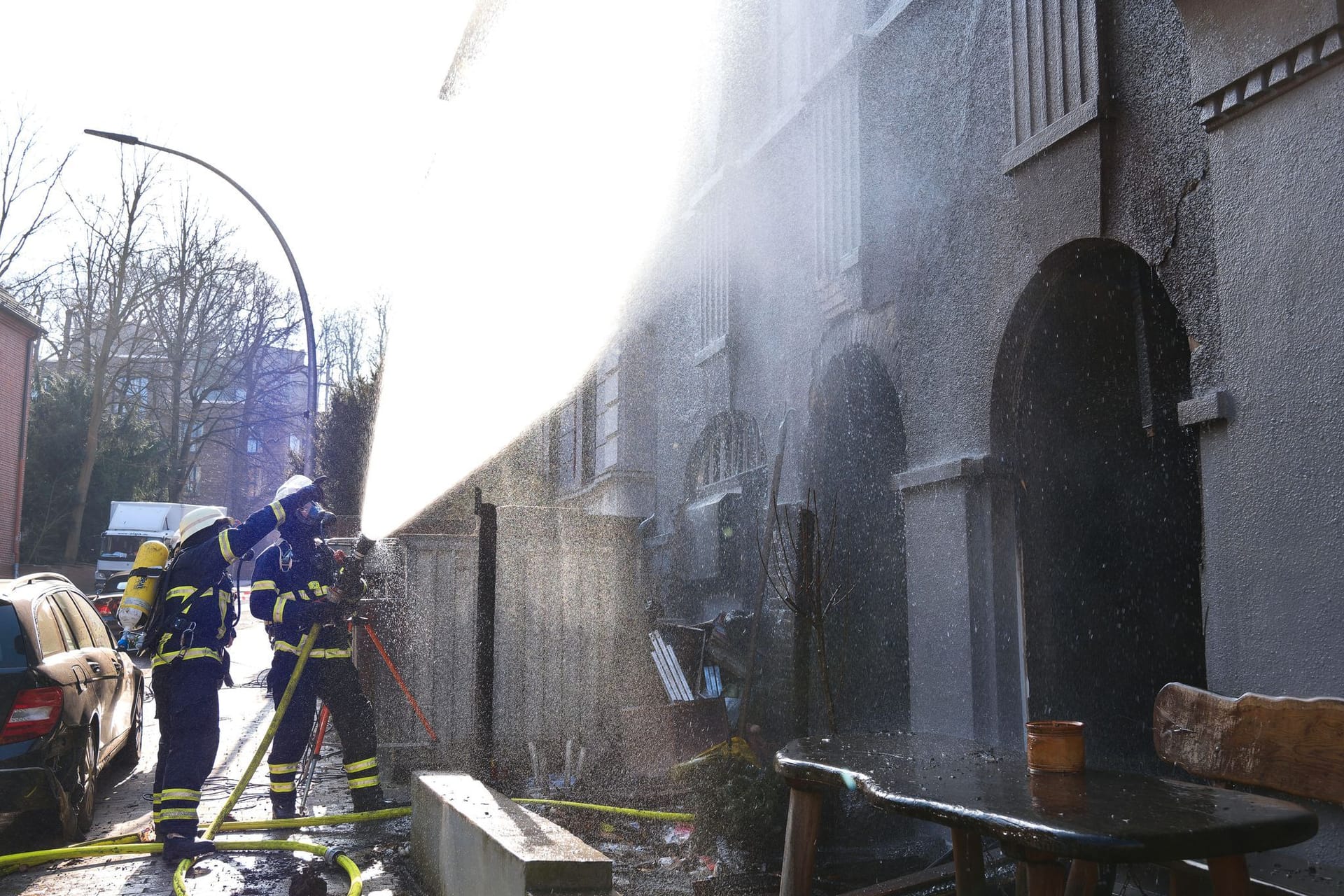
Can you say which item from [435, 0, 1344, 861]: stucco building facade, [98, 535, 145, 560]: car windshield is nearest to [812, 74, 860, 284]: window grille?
[435, 0, 1344, 861]: stucco building facade

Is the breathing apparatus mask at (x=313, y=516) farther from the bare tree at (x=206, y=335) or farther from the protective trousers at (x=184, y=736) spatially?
the bare tree at (x=206, y=335)

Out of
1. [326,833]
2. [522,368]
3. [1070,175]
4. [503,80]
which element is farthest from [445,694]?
[503,80]

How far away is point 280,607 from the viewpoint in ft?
22.9

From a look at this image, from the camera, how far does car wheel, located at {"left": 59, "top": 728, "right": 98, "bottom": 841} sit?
20.1ft

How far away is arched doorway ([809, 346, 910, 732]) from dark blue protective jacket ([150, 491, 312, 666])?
11.8 feet

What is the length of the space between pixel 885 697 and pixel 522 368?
10.0m

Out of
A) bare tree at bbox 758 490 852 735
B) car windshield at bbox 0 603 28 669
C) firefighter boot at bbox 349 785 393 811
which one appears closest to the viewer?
car windshield at bbox 0 603 28 669

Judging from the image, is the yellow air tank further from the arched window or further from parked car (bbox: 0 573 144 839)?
the arched window

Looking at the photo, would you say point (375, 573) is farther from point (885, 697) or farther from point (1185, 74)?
point (1185, 74)

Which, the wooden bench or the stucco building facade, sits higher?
the stucco building facade

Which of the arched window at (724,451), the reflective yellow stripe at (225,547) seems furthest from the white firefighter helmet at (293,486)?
the arched window at (724,451)

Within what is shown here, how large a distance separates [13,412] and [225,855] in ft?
92.0

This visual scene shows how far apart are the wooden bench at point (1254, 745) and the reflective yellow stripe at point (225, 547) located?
5165 mm

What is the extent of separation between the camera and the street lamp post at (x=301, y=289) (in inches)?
478
